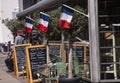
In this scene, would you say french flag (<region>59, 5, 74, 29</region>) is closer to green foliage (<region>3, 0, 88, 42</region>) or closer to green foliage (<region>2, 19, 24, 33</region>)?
green foliage (<region>3, 0, 88, 42</region>)

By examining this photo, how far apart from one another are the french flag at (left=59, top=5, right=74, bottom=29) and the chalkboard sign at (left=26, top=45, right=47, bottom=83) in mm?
2801

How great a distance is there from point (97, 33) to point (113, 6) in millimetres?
845

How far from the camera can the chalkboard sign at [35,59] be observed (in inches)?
524

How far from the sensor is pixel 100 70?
37.2 ft

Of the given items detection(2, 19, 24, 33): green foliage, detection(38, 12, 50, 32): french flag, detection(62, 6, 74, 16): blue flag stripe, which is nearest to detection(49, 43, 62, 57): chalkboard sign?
detection(38, 12, 50, 32): french flag

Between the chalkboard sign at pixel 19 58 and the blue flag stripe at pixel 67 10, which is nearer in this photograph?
the blue flag stripe at pixel 67 10

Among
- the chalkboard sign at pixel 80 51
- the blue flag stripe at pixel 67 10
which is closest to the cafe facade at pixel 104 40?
the blue flag stripe at pixel 67 10

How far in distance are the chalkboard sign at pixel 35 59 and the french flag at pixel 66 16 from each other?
9.19 feet

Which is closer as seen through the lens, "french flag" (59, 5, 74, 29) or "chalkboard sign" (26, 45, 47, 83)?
"french flag" (59, 5, 74, 29)

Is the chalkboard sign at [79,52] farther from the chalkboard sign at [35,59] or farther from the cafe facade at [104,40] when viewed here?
the cafe facade at [104,40]

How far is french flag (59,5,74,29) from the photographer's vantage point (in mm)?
10555

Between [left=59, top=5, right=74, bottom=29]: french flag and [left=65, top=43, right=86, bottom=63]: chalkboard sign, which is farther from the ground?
[left=59, top=5, right=74, bottom=29]: french flag

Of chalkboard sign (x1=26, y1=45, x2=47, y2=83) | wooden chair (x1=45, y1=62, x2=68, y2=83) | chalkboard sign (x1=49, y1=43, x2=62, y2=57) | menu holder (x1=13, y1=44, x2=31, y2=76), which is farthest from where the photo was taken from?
menu holder (x1=13, y1=44, x2=31, y2=76)

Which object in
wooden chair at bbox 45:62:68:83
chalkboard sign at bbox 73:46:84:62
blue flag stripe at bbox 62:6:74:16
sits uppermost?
blue flag stripe at bbox 62:6:74:16
